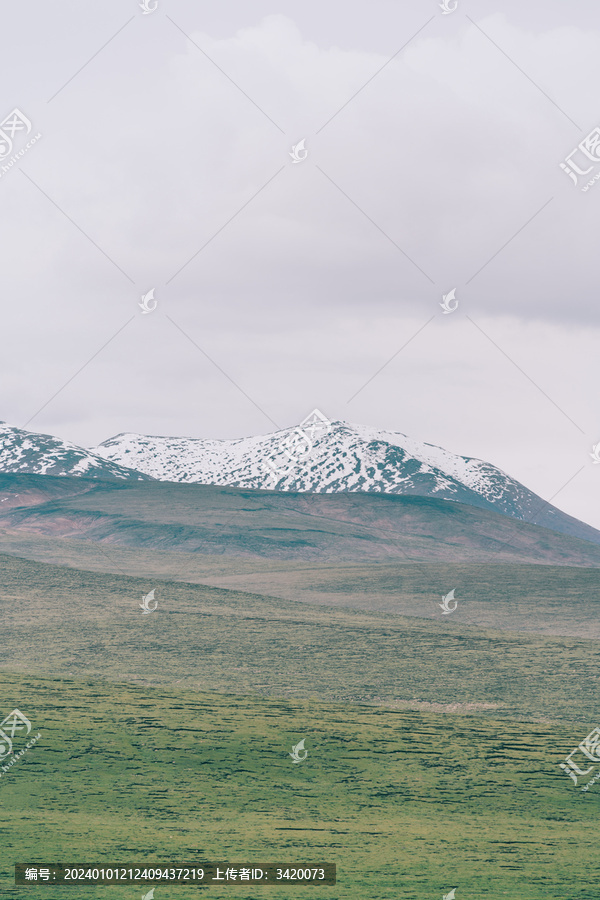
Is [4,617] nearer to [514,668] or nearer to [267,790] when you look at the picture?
[514,668]

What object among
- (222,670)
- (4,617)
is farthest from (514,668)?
(4,617)

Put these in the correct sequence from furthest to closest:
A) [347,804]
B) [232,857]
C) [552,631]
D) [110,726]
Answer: [552,631] < [110,726] < [347,804] < [232,857]

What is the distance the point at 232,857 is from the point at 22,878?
614cm

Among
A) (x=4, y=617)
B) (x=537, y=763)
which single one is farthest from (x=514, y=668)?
(x=4, y=617)

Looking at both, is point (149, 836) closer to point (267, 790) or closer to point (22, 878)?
point (22, 878)

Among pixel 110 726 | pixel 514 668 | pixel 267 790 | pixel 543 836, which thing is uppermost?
pixel 514 668

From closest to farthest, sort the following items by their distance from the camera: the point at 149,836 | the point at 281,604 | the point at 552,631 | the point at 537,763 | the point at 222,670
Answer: the point at 149,836 → the point at 537,763 → the point at 222,670 → the point at 552,631 → the point at 281,604

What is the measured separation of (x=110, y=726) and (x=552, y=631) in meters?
55.1

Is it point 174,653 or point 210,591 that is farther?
point 210,591

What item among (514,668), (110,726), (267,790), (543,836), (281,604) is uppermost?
(281,604)

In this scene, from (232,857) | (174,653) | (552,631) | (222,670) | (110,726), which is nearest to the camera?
(232,857)

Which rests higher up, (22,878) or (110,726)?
(110,726)

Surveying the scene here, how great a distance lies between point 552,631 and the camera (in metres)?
91.9

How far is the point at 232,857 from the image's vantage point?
29500mm
